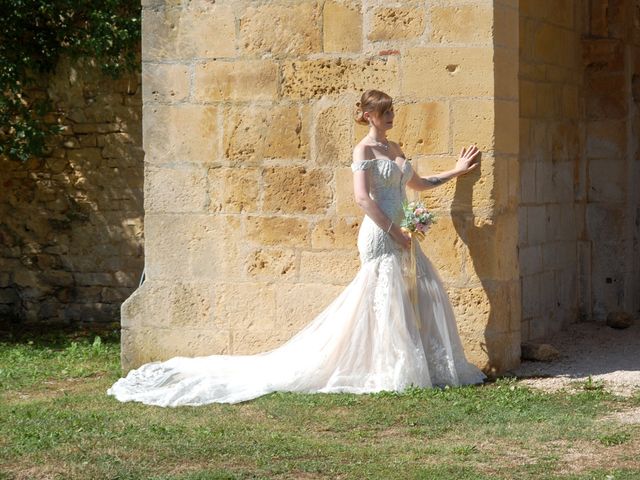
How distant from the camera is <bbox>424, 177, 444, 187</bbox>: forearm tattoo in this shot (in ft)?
24.1

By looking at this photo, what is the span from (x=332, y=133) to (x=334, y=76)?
0.37 meters

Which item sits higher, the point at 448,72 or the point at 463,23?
the point at 463,23

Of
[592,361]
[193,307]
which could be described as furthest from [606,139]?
[193,307]

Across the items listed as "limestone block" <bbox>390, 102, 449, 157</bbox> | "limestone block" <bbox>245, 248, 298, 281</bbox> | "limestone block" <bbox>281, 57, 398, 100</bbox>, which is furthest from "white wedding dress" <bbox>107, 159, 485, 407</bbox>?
"limestone block" <bbox>281, 57, 398, 100</bbox>

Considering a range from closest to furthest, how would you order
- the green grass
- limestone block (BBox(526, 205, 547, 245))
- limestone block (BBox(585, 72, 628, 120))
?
the green grass, limestone block (BBox(526, 205, 547, 245)), limestone block (BBox(585, 72, 628, 120))

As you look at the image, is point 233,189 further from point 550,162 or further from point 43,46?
point 43,46

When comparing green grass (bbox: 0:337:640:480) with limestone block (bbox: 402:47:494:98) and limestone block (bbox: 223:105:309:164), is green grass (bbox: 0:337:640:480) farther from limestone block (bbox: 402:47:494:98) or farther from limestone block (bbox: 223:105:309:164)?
limestone block (bbox: 402:47:494:98)

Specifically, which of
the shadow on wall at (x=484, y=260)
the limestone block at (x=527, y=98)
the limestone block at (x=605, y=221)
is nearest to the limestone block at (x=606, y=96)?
the limestone block at (x=605, y=221)

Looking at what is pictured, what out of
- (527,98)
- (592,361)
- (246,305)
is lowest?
(592,361)

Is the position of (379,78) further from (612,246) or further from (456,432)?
(612,246)

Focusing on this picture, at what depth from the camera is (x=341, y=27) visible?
24.8 feet

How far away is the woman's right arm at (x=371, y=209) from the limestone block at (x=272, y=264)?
76 centimetres

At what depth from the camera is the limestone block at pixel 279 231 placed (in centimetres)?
769

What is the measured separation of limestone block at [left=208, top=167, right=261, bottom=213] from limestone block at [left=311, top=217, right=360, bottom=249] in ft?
1.52
